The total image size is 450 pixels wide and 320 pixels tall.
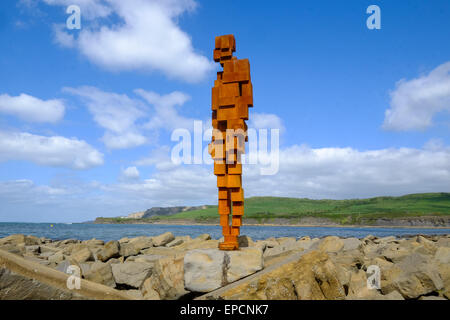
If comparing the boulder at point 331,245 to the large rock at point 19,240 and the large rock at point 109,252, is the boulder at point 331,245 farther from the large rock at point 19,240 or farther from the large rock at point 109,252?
the large rock at point 19,240

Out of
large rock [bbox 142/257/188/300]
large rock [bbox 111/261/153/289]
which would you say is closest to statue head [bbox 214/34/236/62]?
large rock [bbox 142/257/188/300]

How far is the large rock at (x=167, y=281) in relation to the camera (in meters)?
6.25

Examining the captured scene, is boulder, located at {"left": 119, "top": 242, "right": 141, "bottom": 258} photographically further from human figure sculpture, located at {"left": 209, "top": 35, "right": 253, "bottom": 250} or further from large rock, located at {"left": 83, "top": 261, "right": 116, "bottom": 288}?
human figure sculpture, located at {"left": 209, "top": 35, "right": 253, "bottom": 250}

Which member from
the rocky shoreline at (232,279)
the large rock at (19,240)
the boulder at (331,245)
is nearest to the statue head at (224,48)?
the rocky shoreline at (232,279)

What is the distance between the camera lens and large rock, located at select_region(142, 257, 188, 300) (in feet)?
20.5

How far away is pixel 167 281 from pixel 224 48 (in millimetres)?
5644

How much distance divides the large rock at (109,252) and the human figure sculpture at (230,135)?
5.64 metres

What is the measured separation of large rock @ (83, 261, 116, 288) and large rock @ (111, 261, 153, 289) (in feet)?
0.80

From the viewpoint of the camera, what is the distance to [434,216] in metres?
76.1

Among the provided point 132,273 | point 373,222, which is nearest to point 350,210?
point 373,222

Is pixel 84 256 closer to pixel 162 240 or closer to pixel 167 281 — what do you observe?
pixel 167 281

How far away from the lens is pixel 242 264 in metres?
6.26
